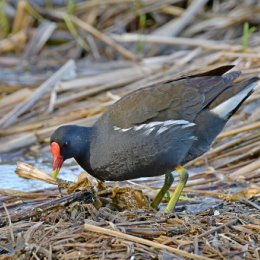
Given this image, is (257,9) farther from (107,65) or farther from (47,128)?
(47,128)

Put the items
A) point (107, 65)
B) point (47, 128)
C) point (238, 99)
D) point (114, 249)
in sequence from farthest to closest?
1. point (107, 65)
2. point (47, 128)
3. point (238, 99)
4. point (114, 249)

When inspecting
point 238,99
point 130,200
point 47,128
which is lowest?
point 47,128

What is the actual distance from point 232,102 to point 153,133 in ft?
1.90

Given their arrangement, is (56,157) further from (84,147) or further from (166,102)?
(166,102)

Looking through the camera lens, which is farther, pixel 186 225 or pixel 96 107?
→ pixel 96 107

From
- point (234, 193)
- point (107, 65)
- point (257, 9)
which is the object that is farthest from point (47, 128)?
point (257, 9)

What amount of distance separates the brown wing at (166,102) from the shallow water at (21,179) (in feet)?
2.97

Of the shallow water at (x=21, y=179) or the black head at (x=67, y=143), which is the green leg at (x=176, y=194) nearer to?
the black head at (x=67, y=143)

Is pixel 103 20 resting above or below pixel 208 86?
below

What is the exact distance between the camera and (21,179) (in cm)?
558

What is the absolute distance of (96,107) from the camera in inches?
261

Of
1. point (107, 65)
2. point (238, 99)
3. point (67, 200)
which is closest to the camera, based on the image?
point (67, 200)

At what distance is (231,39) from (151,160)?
351 centimetres

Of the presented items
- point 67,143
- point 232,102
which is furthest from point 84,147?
point 232,102
